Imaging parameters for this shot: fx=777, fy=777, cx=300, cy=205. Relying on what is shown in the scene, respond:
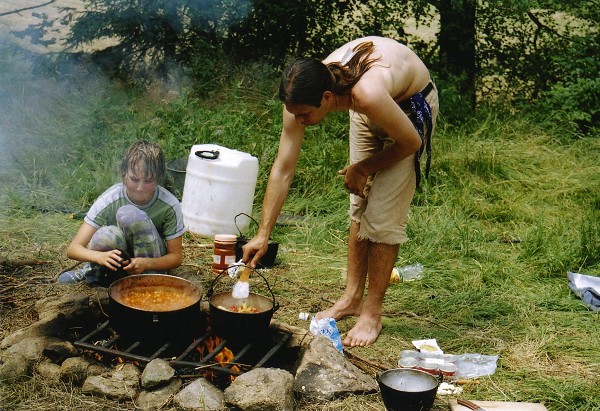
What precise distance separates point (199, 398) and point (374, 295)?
4.55 ft

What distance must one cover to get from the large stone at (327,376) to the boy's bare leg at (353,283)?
2.79ft

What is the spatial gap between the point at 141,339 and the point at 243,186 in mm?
2651

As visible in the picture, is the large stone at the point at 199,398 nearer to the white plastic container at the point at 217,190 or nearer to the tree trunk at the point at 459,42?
the white plastic container at the point at 217,190

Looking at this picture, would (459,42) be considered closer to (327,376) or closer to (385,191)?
(385,191)

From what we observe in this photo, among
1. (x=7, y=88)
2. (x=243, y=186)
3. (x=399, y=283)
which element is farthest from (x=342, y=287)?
(x=7, y=88)

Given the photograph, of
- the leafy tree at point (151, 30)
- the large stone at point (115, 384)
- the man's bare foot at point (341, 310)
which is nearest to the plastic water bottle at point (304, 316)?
the man's bare foot at point (341, 310)

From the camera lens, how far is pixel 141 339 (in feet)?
12.0

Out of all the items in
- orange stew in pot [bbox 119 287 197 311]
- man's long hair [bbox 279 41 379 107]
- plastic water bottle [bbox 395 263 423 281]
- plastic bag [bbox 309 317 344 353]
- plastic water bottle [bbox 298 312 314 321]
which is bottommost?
plastic water bottle [bbox 395 263 423 281]

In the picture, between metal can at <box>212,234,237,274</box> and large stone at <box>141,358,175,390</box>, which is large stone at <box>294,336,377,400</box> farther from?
metal can at <box>212,234,237,274</box>

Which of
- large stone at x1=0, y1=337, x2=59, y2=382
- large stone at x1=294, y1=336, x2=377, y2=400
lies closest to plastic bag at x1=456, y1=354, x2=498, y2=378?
large stone at x1=294, y1=336, x2=377, y2=400

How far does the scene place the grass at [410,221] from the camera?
4.23m

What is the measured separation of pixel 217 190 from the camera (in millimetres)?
6117

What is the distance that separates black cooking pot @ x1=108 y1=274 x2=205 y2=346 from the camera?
3.60 meters

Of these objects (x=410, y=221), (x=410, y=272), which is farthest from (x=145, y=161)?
(x=410, y=221)
